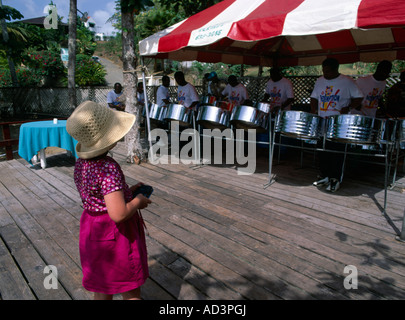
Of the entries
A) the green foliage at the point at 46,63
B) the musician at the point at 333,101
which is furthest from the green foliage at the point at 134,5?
the green foliage at the point at 46,63

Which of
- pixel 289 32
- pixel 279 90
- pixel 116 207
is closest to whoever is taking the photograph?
pixel 116 207

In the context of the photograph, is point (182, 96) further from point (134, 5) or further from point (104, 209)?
point (104, 209)

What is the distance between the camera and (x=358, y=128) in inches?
107

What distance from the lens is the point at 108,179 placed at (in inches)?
46.7

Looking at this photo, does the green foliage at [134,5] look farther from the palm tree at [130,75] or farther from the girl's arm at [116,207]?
the girl's arm at [116,207]

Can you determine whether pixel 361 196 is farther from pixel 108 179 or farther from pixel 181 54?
pixel 181 54

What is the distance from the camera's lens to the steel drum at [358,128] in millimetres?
2703

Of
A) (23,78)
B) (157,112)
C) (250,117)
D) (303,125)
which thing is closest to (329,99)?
(303,125)

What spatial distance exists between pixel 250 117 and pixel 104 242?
265 cm

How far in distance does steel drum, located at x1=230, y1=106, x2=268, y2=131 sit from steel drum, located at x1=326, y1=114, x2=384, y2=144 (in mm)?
978

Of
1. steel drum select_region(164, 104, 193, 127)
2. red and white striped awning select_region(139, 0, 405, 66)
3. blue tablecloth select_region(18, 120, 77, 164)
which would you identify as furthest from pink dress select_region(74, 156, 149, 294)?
blue tablecloth select_region(18, 120, 77, 164)

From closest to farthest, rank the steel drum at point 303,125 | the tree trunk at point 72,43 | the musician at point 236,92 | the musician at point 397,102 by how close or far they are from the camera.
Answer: the steel drum at point 303,125 < the musician at point 397,102 < the musician at point 236,92 < the tree trunk at point 72,43

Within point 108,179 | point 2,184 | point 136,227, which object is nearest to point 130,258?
point 136,227

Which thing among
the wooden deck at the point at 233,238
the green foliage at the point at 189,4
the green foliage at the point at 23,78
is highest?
the green foliage at the point at 189,4
